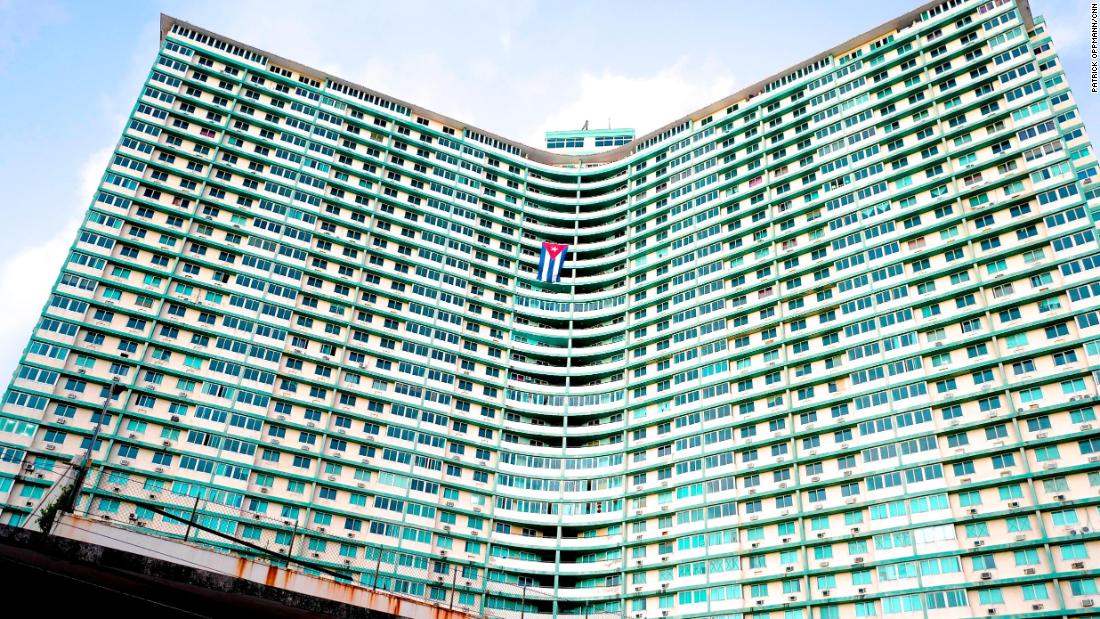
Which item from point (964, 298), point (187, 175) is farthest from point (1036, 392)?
point (187, 175)

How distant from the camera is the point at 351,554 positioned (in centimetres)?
8688

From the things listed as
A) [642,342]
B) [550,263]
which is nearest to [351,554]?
[642,342]

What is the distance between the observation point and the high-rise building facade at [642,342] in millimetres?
75000

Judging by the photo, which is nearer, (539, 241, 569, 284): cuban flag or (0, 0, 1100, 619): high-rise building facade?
(0, 0, 1100, 619): high-rise building facade

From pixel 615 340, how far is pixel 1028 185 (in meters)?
51.6

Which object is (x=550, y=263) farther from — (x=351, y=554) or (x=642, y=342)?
(x=351, y=554)

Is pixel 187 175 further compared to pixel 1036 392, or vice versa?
pixel 187 175

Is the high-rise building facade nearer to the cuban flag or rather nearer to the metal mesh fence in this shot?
the metal mesh fence

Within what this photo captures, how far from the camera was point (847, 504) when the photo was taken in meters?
78.4

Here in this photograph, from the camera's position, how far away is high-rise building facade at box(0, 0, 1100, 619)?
75.0 m

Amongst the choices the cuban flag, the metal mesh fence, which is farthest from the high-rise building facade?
the cuban flag

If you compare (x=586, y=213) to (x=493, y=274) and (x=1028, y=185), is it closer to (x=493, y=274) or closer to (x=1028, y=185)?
(x=493, y=274)

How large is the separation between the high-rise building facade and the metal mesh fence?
440mm

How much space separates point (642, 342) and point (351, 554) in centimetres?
4378
